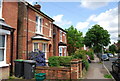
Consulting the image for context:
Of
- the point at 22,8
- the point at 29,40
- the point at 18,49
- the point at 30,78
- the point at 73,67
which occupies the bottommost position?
the point at 30,78

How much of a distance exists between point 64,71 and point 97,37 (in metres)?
20.2

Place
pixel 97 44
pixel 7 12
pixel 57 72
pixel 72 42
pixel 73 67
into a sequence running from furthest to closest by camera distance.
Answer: pixel 72 42, pixel 97 44, pixel 7 12, pixel 57 72, pixel 73 67

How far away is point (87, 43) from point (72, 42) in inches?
191

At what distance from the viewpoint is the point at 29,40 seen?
1259 centimetres

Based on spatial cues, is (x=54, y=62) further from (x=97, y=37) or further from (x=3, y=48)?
(x=97, y=37)

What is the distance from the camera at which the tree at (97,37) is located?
86.4ft

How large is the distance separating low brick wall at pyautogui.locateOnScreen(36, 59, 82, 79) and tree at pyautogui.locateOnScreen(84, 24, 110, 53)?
19084 millimetres

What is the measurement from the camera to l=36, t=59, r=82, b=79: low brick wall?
787 centimetres

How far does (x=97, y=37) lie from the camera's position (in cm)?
2689

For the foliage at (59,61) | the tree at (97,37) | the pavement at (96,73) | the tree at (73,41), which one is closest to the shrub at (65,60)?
the foliage at (59,61)

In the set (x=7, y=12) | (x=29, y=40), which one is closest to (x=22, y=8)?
(x=7, y=12)

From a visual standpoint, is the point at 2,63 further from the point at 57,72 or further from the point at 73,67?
the point at 73,67

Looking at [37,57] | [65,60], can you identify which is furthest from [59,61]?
[37,57]

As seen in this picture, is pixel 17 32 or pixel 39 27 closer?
pixel 17 32
